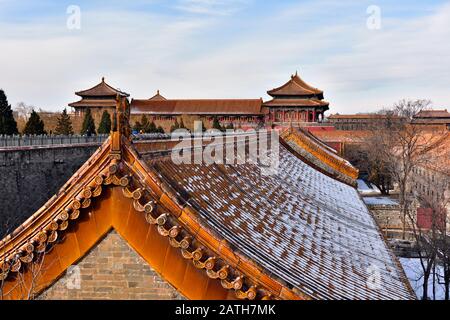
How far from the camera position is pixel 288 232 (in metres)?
5.62

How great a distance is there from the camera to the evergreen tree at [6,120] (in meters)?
23.3

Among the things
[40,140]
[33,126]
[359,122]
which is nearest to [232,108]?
[359,122]

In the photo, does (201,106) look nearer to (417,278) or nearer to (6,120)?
(6,120)

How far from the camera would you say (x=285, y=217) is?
636 cm

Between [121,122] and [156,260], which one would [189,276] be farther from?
[121,122]

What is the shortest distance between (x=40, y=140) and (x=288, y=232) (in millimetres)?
18808

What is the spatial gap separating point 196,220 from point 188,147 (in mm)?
2278

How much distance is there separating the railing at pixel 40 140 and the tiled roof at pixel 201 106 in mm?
26875

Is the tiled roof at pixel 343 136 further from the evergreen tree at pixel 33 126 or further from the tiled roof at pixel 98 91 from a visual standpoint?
the evergreen tree at pixel 33 126

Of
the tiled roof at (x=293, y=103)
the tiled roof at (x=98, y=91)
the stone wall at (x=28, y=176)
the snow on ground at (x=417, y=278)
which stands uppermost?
the tiled roof at (x=98, y=91)

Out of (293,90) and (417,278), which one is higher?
(293,90)

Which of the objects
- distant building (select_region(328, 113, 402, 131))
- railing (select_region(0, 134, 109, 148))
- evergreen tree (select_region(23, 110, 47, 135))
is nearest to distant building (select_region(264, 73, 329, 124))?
distant building (select_region(328, 113, 402, 131))

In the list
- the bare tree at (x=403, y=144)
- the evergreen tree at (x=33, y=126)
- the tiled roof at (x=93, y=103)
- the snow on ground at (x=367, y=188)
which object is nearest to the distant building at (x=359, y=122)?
the bare tree at (x=403, y=144)
